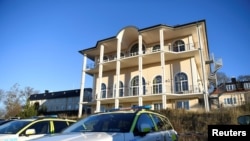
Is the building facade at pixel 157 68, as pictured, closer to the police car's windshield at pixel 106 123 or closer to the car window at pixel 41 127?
the car window at pixel 41 127

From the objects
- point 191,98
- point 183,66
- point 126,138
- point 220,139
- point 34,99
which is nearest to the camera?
point 220,139

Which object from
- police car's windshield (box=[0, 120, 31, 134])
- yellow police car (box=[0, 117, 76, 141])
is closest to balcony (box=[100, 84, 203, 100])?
yellow police car (box=[0, 117, 76, 141])

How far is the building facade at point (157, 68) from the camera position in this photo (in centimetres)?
2207

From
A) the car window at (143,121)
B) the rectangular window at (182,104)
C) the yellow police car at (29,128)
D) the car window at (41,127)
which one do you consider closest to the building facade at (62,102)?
the rectangular window at (182,104)

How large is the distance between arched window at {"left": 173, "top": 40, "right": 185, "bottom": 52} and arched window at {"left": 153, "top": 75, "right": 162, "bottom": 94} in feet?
13.1

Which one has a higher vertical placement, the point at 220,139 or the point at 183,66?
the point at 183,66

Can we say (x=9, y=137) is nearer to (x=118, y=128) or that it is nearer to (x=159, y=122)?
(x=118, y=128)

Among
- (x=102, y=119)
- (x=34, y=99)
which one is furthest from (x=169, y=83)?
(x=34, y=99)

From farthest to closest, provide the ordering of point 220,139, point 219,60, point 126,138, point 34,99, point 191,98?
point 34,99 < point 219,60 < point 191,98 < point 126,138 < point 220,139

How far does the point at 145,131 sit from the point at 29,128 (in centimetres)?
437

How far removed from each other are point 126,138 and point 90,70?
84.7 ft

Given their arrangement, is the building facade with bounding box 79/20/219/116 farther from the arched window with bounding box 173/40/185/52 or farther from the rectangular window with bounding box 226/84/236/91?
the rectangular window with bounding box 226/84/236/91

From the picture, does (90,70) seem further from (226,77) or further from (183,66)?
(226,77)

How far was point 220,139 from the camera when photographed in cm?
279
